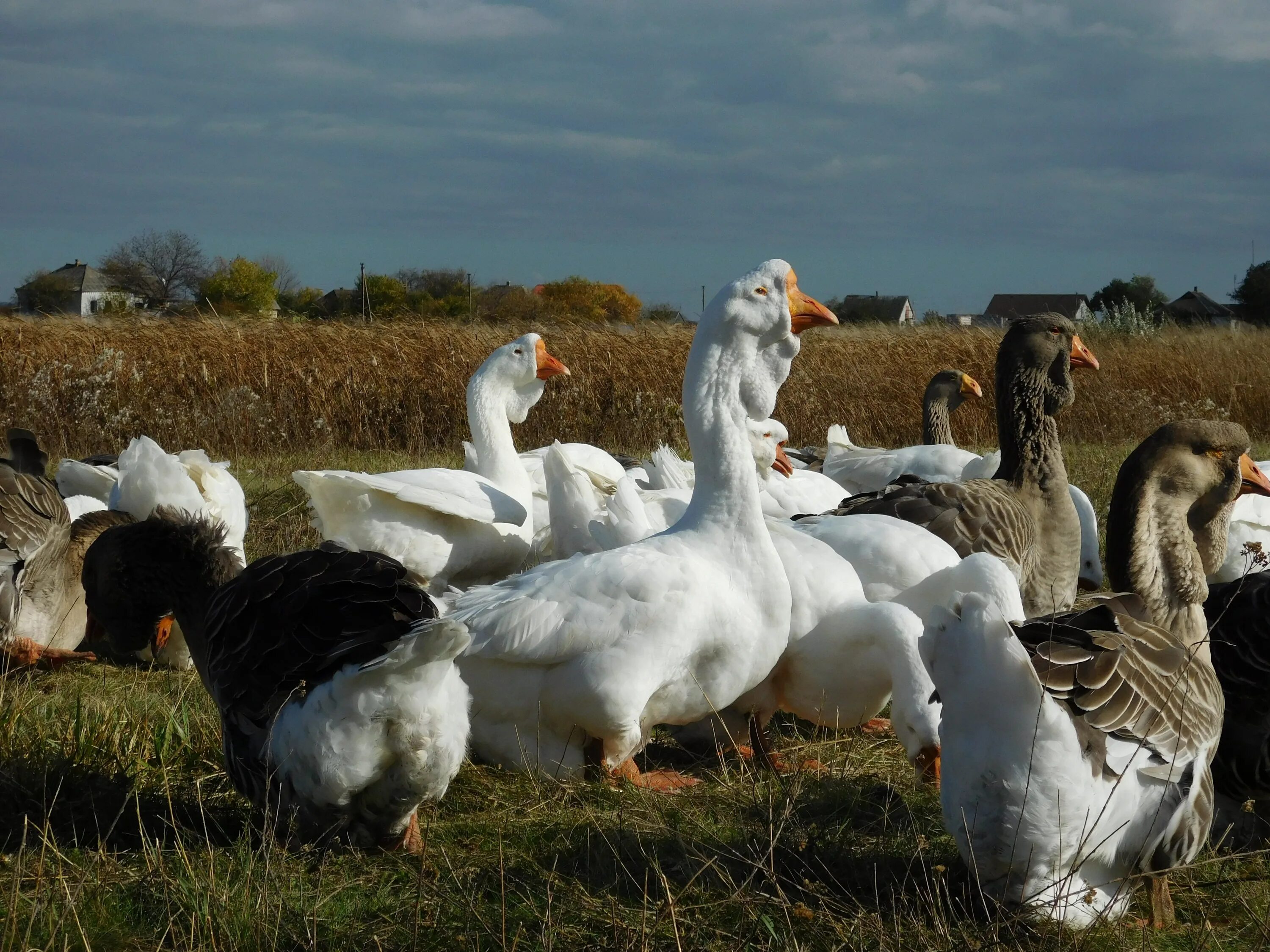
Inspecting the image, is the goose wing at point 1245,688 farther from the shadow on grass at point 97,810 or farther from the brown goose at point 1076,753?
the shadow on grass at point 97,810

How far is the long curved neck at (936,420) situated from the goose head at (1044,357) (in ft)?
18.7

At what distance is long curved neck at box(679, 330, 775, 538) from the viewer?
4828mm

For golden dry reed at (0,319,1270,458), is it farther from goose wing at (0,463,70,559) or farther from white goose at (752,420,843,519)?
goose wing at (0,463,70,559)

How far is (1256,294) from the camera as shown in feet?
132

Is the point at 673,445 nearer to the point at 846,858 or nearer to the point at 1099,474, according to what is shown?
Answer: the point at 1099,474

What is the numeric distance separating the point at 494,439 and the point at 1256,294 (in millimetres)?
38651

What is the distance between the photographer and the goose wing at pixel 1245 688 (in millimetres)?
4203

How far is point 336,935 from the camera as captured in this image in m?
3.19

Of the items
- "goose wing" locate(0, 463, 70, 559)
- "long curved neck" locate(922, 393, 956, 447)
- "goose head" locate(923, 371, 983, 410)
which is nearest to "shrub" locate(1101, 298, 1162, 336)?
"goose head" locate(923, 371, 983, 410)

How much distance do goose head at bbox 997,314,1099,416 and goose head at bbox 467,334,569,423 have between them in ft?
11.0

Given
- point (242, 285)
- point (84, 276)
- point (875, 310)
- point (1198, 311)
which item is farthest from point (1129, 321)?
point (84, 276)

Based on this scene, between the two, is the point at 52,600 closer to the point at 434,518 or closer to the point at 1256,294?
the point at 434,518

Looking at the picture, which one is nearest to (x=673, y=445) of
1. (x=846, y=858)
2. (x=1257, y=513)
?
(x=1257, y=513)

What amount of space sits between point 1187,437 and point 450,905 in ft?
11.7
